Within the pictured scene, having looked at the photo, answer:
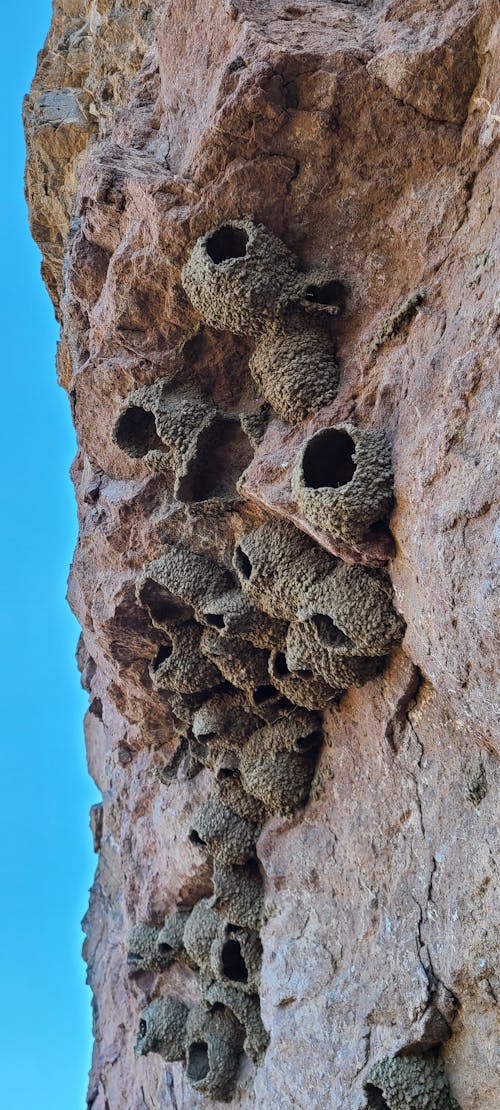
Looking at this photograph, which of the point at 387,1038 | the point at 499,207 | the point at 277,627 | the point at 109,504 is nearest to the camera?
the point at 499,207

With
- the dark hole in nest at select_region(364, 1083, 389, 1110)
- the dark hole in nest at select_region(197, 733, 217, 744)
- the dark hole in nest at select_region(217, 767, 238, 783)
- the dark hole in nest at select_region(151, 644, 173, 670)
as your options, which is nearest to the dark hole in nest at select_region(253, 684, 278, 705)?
the dark hole in nest at select_region(197, 733, 217, 744)

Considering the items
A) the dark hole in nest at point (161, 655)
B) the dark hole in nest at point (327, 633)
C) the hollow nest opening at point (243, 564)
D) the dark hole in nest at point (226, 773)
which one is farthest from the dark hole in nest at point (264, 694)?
the dark hole in nest at point (327, 633)

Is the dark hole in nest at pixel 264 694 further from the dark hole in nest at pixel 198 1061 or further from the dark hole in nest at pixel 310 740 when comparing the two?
the dark hole in nest at pixel 198 1061

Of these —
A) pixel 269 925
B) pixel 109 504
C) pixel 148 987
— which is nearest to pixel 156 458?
pixel 109 504

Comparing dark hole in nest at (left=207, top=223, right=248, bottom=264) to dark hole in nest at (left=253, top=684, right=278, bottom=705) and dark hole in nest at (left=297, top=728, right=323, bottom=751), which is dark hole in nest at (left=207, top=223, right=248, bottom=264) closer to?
dark hole in nest at (left=253, top=684, right=278, bottom=705)

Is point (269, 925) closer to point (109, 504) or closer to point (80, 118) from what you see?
point (109, 504)

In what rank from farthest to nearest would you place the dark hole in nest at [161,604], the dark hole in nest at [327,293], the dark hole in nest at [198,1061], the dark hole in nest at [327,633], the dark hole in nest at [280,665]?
the dark hole in nest at [198,1061] → the dark hole in nest at [161,604] → the dark hole in nest at [280,665] → the dark hole in nest at [327,293] → the dark hole in nest at [327,633]

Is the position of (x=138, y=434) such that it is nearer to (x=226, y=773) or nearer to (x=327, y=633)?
(x=327, y=633)
